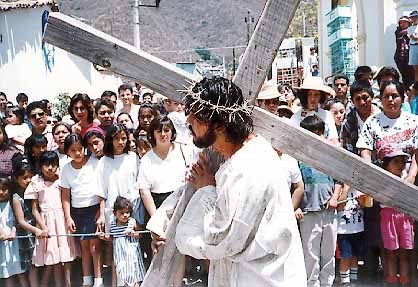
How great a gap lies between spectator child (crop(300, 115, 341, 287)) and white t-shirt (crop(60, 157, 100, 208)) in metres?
1.75

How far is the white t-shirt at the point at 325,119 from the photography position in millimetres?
5626

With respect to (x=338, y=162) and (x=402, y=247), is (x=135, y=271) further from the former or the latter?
(x=338, y=162)

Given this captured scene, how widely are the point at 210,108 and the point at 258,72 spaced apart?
360mm

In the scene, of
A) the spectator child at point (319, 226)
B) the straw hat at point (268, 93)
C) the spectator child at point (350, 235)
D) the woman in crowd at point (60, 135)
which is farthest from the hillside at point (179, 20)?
the spectator child at point (319, 226)

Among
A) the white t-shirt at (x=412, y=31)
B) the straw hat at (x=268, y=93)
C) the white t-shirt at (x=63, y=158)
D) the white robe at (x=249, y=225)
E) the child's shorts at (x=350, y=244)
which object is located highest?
the white t-shirt at (x=412, y=31)

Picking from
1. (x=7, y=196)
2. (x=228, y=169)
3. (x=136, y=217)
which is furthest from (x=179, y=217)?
(x=7, y=196)

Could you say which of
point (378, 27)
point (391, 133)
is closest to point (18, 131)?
point (391, 133)

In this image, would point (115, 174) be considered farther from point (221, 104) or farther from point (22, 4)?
point (22, 4)

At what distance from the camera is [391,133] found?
5.54 m

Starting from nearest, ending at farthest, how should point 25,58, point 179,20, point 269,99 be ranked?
point 269,99 < point 25,58 < point 179,20

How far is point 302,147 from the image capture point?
3195 millimetres

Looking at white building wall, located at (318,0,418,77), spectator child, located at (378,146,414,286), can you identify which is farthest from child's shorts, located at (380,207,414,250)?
white building wall, located at (318,0,418,77)

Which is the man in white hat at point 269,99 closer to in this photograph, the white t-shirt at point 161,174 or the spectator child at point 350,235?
the white t-shirt at point 161,174

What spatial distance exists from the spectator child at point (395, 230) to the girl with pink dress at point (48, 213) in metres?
2.64
